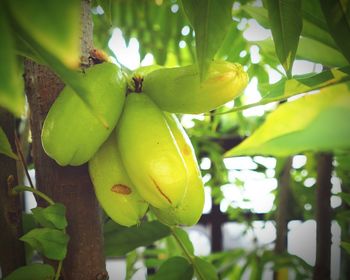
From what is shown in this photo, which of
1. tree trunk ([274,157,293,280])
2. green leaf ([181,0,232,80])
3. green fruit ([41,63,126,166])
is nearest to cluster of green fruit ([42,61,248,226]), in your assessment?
green fruit ([41,63,126,166])

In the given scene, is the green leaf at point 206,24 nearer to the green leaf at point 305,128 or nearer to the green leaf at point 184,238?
the green leaf at point 305,128

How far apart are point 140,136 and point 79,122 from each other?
0.26 ft

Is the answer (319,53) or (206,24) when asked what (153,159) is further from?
(319,53)

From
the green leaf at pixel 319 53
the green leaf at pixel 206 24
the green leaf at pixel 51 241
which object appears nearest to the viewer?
the green leaf at pixel 206 24

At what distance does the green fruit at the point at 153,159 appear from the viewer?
49 centimetres

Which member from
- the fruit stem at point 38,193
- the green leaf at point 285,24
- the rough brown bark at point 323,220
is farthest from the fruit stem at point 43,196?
the rough brown bark at point 323,220

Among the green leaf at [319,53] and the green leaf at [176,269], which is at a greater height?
the green leaf at [319,53]

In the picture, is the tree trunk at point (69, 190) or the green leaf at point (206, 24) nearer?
the green leaf at point (206, 24)

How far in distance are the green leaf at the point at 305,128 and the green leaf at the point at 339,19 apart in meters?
0.05

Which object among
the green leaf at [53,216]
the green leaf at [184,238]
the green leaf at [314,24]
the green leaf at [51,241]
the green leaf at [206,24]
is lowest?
the green leaf at [184,238]

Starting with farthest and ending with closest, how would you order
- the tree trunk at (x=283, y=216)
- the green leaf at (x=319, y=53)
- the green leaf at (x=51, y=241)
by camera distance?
the tree trunk at (x=283, y=216) → the green leaf at (x=319, y=53) → the green leaf at (x=51, y=241)

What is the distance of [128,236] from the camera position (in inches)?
30.9

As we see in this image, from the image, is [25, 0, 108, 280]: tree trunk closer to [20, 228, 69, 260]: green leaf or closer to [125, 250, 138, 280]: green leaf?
[20, 228, 69, 260]: green leaf

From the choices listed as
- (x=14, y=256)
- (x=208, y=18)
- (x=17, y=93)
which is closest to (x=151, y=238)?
(x=14, y=256)
